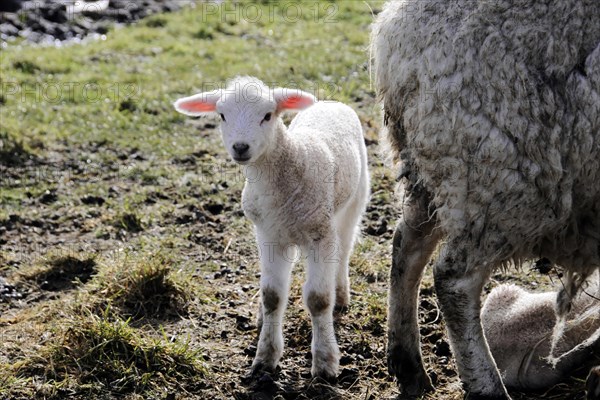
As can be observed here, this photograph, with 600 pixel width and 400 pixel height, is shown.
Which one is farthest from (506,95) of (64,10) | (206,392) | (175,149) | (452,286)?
(64,10)

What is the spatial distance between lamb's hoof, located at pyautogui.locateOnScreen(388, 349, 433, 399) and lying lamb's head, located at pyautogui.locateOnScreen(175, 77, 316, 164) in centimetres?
138

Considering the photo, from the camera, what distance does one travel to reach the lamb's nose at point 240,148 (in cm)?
518

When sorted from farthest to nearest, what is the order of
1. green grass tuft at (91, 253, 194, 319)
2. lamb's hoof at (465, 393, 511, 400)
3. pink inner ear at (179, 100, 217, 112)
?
green grass tuft at (91, 253, 194, 319), pink inner ear at (179, 100, 217, 112), lamb's hoof at (465, 393, 511, 400)

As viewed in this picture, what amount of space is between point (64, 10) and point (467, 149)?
37.1 feet

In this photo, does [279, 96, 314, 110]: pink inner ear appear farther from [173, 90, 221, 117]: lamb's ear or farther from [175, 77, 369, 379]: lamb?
[173, 90, 221, 117]: lamb's ear

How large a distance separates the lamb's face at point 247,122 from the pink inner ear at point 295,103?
9cm

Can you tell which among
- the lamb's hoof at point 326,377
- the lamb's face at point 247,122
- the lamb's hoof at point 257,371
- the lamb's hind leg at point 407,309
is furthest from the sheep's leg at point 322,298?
the lamb's face at point 247,122

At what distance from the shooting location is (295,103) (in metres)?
5.52

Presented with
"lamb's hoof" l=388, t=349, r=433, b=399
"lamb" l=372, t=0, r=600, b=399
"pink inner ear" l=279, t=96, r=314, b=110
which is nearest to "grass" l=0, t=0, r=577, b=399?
"lamb's hoof" l=388, t=349, r=433, b=399

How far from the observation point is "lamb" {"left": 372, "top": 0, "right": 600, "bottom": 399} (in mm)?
4492

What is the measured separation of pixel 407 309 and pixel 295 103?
1.36 meters

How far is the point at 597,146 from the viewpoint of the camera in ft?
14.6

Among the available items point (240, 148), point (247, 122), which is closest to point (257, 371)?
point (240, 148)

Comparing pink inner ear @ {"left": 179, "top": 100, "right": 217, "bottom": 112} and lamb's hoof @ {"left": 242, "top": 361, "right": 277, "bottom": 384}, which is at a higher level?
pink inner ear @ {"left": 179, "top": 100, "right": 217, "bottom": 112}
